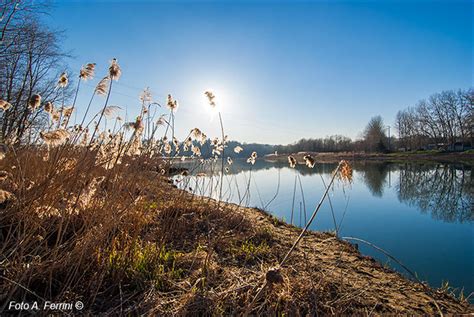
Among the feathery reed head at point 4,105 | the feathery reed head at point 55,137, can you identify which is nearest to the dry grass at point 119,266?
the feathery reed head at point 55,137

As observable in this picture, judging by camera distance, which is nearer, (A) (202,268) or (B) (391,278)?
(A) (202,268)

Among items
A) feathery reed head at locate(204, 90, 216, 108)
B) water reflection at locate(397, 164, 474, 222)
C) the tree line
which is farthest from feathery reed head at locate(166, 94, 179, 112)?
the tree line

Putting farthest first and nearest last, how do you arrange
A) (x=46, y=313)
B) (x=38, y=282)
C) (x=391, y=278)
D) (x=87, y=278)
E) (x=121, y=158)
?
(x=391, y=278)
(x=121, y=158)
(x=87, y=278)
(x=38, y=282)
(x=46, y=313)

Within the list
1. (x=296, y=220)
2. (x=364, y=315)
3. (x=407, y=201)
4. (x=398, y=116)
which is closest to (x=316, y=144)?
(x=398, y=116)

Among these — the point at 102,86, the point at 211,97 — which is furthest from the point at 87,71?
the point at 211,97

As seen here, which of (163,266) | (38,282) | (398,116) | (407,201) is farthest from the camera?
(398,116)

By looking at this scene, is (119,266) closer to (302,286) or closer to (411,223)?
(302,286)

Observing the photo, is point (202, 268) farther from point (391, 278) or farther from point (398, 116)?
point (398, 116)

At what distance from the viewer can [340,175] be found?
5.80ft

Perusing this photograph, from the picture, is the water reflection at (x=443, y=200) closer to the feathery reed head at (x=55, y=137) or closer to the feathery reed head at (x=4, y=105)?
the feathery reed head at (x=55, y=137)

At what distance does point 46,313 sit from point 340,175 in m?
2.35

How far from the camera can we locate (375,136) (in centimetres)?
6288

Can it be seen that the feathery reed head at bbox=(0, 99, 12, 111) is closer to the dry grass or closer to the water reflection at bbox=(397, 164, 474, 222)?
the dry grass

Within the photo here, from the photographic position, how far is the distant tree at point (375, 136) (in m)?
60.7
